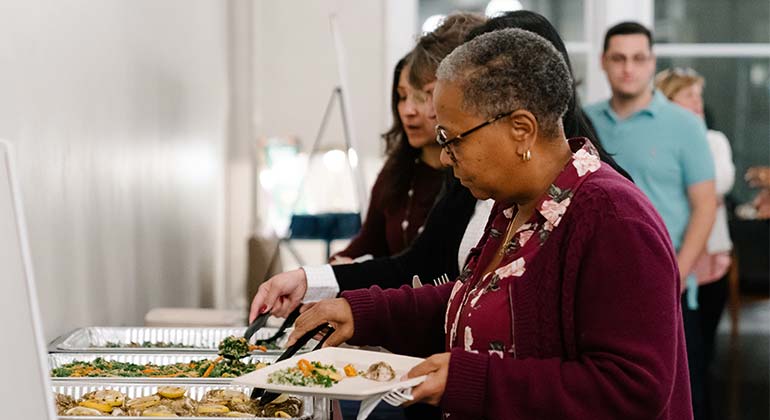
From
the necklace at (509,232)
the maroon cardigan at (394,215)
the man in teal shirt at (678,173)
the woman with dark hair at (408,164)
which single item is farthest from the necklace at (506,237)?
the man in teal shirt at (678,173)

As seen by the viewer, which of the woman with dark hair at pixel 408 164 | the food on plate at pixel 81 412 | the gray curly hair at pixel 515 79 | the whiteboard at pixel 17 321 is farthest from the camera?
the woman with dark hair at pixel 408 164

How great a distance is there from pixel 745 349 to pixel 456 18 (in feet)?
17.0

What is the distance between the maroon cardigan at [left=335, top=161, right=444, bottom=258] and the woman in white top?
1710mm

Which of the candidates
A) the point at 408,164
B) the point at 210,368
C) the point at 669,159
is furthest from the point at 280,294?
the point at 669,159

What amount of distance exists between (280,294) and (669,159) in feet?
6.81

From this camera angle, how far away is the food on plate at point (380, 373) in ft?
5.52

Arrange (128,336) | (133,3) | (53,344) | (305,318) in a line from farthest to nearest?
(133,3)
(128,336)
(53,344)
(305,318)

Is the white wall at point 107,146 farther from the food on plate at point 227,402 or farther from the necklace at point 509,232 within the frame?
the necklace at point 509,232

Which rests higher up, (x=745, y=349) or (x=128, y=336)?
(x=128, y=336)

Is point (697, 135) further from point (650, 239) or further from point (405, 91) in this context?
point (650, 239)

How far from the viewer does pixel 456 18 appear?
9.21 ft

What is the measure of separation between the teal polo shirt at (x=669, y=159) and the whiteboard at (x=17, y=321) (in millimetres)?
3004

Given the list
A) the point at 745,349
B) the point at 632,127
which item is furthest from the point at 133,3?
the point at 745,349

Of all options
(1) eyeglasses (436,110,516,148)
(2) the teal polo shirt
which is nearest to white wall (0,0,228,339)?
(1) eyeglasses (436,110,516,148)
